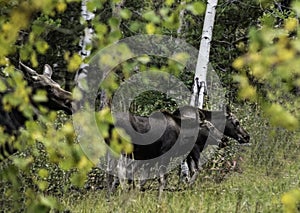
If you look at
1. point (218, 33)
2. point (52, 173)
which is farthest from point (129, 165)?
point (218, 33)

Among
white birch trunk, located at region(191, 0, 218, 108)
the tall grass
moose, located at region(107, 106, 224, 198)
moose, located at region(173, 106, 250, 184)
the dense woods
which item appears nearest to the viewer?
the dense woods

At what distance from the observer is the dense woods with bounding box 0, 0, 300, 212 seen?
237cm

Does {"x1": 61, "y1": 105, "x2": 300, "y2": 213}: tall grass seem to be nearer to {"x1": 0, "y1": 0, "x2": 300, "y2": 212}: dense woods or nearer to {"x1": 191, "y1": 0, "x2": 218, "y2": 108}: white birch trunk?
{"x1": 0, "y1": 0, "x2": 300, "y2": 212}: dense woods

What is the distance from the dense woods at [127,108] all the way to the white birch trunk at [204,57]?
0.69 meters

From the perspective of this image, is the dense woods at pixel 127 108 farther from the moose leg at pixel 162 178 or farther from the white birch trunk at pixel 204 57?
the white birch trunk at pixel 204 57

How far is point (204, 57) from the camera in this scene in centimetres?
979

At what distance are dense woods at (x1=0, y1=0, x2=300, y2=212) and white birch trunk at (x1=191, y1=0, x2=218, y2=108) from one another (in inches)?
27.3

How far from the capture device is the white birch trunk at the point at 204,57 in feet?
32.0

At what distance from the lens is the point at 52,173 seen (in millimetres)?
7891

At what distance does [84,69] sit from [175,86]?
28.1 feet

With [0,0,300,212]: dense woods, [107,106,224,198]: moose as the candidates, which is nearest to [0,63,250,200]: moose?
[107,106,224,198]: moose

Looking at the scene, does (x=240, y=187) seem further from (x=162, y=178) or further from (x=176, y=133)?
(x=176, y=133)

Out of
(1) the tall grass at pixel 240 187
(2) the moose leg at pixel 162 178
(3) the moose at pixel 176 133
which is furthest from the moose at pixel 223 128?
(2) the moose leg at pixel 162 178

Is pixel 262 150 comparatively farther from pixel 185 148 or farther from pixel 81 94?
pixel 81 94
